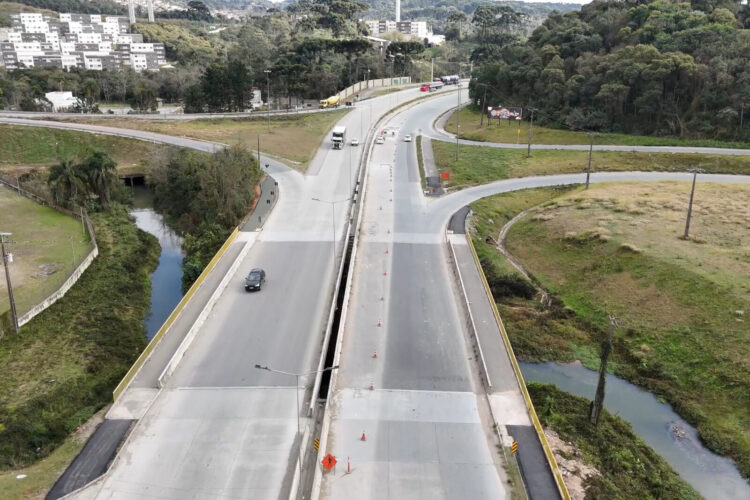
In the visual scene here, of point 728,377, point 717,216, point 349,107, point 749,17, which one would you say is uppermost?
point 749,17

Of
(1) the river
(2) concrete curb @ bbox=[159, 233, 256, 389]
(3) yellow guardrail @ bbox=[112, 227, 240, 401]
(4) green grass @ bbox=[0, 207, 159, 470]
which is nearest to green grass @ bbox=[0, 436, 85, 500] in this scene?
(4) green grass @ bbox=[0, 207, 159, 470]

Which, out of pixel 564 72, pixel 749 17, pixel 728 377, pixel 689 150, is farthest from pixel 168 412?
pixel 749 17

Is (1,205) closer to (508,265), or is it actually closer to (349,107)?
(508,265)

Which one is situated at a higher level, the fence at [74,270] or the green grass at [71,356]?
the fence at [74,270]

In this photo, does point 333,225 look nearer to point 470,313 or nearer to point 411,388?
point 470,313

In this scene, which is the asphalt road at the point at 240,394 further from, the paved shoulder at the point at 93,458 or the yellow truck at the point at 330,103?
the yellow truck at the point at 330,103

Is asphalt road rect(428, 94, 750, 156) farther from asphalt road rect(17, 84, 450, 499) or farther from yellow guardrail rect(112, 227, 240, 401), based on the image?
yellow guardrail rect(112, 227, 240, 401)

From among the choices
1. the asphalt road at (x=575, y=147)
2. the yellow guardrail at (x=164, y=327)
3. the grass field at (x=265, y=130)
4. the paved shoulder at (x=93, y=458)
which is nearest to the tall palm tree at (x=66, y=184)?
the yellow guardrail at (x=164, y=327)

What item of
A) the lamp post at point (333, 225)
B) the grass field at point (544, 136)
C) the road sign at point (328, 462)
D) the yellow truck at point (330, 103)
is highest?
the yellow truck at point (330, 103)
